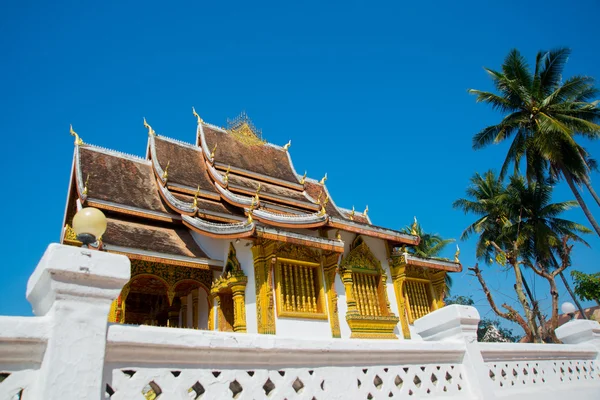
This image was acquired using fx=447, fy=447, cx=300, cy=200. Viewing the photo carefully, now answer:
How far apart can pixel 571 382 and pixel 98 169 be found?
12.0 m

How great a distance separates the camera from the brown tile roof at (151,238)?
32.0 feet

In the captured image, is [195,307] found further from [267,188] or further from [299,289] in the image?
[267,188]

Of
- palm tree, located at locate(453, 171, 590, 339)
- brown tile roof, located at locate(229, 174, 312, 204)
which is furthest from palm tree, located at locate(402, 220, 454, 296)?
brown tile roof, located at locate(229, 174, 312, 204)

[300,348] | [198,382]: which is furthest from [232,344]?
[300,348]

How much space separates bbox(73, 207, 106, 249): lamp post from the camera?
8.83ft

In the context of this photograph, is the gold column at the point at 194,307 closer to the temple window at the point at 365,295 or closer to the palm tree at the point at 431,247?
the temple window at the point at 365,295

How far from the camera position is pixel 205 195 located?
12.9m

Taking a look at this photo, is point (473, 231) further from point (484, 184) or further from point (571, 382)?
point (571, 382)

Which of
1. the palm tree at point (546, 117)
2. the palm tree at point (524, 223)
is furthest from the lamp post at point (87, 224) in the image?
the palm tree at point (524, 223)

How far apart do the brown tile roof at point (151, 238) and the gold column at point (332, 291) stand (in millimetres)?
2955

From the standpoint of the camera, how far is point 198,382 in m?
2.79

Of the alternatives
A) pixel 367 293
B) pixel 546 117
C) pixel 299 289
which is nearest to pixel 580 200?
pixel 546 117

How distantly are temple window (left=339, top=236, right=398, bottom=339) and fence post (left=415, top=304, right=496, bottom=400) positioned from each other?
593 centimetres

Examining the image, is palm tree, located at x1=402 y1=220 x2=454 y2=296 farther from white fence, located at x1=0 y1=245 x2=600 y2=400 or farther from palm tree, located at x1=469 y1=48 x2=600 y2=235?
white fence, located at x1=0 y1=245 x2=600 y2=400
